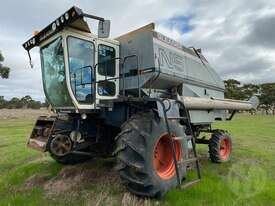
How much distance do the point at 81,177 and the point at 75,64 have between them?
237 cm

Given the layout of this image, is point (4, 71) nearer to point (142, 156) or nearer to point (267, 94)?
point (142, 156)

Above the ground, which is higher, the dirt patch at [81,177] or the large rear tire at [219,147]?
the large rear tire at [219,147]

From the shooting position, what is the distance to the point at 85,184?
18.6 ft

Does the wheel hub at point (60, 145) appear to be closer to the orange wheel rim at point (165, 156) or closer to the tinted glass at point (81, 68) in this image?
the tinted glass at point (81, 68)

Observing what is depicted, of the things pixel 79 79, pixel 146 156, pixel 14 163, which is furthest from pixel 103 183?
pixel 14 163

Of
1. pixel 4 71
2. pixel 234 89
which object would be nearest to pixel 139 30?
pixel 4 71

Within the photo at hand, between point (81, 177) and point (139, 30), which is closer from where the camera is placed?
point (81, 177)

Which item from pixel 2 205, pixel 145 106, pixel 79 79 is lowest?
pixel 2 205

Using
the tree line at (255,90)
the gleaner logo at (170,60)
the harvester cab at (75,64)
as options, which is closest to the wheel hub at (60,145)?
the harvester cab at (75,64)

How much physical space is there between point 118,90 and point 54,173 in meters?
2.42

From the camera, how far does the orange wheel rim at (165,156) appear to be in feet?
16.4

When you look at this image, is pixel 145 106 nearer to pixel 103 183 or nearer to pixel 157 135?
pixel 157 135

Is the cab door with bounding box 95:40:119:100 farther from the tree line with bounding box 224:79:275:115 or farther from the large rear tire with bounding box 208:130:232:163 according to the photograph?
the tree line with bounding box 224:79:275:115

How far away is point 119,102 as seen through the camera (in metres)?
5.36
